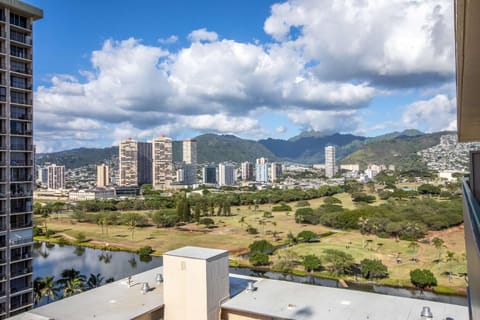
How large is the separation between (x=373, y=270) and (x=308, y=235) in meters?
7.81

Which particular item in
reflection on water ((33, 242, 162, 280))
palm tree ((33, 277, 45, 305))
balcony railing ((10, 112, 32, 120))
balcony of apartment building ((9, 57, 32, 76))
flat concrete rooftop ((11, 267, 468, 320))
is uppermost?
balcony of apartment building ((9, 57, 32, 76))

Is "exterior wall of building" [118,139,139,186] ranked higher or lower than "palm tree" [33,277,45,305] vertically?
higher

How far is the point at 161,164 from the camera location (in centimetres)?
7181

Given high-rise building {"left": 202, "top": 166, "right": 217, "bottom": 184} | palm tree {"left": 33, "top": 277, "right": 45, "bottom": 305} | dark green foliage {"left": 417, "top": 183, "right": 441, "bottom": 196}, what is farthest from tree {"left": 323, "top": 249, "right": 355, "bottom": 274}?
high-rise building {"left": 202, "top": 166, "right": 217, "bottom": 184}

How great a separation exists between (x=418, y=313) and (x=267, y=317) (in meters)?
3.00

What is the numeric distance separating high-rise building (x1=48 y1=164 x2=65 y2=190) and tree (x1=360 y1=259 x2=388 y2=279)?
70.7 m

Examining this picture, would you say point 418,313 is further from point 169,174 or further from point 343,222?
point 169,174

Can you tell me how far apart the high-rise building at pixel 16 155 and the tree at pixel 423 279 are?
50.1 ft

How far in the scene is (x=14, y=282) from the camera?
395 inches

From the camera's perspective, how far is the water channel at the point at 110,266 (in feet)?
53.0

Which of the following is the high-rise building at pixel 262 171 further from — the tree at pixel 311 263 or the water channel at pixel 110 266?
the tree at pixel 311 263

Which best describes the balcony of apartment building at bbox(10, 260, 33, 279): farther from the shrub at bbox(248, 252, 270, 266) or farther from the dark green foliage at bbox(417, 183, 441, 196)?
the dark green foliage at bbox(417, 183, 441, 196)

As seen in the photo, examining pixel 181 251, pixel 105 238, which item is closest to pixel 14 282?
pixel 181 251

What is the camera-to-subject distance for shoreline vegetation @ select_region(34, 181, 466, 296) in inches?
717
